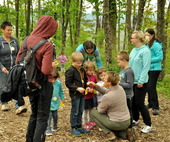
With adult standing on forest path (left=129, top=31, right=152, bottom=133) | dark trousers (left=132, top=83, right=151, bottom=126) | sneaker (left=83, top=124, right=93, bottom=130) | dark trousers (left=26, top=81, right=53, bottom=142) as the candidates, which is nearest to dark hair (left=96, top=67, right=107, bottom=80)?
adult standing on forest path (left=129, top=31, right=152, bottom=133)

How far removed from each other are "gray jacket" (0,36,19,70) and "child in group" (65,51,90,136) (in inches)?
78.5

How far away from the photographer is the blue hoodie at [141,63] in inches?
183

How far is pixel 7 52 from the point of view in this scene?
5.48 metres

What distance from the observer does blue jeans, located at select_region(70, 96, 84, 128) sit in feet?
14.5

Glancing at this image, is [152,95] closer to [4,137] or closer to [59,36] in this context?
[4,137]

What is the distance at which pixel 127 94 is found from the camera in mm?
4625

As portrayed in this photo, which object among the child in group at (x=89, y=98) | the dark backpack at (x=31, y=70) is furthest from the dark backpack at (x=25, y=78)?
the child in group at (x=89, y=98)

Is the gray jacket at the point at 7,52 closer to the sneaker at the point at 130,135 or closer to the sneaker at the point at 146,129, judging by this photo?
the sneaker at the point at 130,135

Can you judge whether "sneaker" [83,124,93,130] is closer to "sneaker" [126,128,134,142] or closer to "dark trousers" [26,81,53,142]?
"sneaker" [126,128,134,142]

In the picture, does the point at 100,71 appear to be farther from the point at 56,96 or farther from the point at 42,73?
the point at 42,73

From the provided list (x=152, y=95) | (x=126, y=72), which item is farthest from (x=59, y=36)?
(x=126, y=72)

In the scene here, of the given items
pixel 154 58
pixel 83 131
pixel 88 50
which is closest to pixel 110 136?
pixel 83 131

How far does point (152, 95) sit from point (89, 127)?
2.29 meters

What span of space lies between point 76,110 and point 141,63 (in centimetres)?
174
